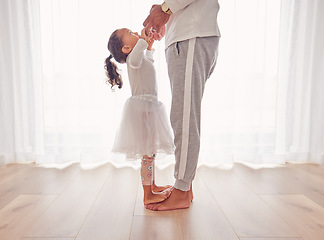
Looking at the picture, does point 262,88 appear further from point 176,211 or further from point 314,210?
point 176,211

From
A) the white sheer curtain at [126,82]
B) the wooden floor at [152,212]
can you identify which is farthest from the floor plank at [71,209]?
the white sheer curtain at [126,82]

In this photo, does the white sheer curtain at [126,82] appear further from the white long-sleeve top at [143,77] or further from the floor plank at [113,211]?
the white long-sleeve top at [143,77]

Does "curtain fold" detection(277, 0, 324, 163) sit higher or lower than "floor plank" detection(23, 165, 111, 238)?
higher

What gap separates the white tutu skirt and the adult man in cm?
12

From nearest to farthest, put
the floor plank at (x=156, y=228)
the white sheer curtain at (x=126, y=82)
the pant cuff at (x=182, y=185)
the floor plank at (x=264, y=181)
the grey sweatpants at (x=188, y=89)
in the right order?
the floor plank at (x=156, y=228)
the grey sweatpants at (x=188, y=89)
the pant cuff at (x=182, y=185)
the floor plank at (x=264, y=181)
the white sheer curtain at (x=126, y=82)

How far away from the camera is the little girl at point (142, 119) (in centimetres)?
123

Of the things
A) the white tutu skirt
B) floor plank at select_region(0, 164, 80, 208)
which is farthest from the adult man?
floor plank at select_region(0, 164, 80, 208)

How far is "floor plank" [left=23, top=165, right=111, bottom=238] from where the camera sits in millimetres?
1038

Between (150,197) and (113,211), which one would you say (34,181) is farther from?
(150,197)

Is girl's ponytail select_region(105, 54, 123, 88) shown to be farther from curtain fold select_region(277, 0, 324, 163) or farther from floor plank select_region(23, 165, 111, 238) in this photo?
curtain fold select_region(277, 0, 324, 163)

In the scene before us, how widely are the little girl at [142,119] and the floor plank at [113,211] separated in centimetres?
14

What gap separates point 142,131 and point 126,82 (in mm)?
806

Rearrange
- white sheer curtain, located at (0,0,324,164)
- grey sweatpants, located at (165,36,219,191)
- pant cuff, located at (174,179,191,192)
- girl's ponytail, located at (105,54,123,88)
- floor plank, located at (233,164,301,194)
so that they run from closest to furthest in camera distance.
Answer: grey sweatpants, located at (165,36,219,191) → pant cuff, located at (174,179,191,192) → girl's ponytail, located at (105,54,123,88) → floor plank, located at (233,164,301,194) → white sheer curtain, located at (0,0,324,164)

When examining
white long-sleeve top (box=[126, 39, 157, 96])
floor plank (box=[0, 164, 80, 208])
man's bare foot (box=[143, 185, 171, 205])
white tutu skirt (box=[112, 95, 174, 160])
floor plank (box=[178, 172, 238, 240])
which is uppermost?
white long-sleeve top (box=[126, 39, 157, 96])
